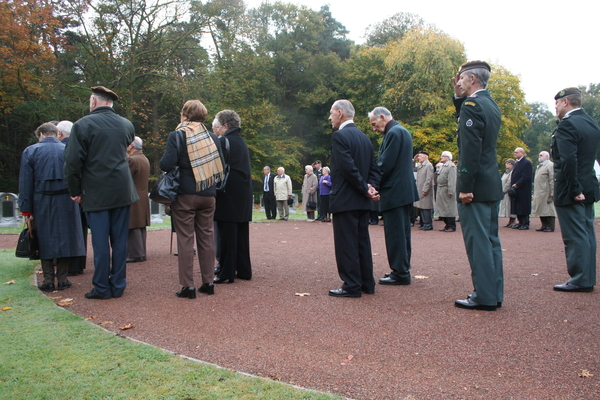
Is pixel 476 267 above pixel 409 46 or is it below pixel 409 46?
below

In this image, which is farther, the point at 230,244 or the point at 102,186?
the point at 230,244

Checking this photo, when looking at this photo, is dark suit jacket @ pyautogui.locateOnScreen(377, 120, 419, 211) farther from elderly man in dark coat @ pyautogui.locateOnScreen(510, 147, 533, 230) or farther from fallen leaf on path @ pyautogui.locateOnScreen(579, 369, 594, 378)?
elderly man in dark coat @ pyautogui.locateOnScreen(510, 147, 533, 230)

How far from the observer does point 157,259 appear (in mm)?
8453

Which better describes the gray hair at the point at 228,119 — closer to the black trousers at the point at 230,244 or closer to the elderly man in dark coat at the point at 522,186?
the black trousers at the point at 230,244

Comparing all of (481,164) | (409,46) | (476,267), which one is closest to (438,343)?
(476,267)

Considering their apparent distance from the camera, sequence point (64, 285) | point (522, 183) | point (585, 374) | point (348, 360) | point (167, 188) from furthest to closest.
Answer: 1. point (522, 183)
2. point (64, 285)
3. point (167, 188)
4. point (348, 360)
5. point (585, 374)

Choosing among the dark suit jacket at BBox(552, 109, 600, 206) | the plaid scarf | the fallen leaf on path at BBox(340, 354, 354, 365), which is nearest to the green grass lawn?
the fallen leaf on path at BBox(340, 354, 354, 365)

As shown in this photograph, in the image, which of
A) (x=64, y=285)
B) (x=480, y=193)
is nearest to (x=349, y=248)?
(x=480, y=193)

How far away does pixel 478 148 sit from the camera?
489 cm

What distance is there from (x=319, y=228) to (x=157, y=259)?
6.94m

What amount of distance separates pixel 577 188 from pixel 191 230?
14.2 feet

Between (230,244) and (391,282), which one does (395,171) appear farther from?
(230,244)

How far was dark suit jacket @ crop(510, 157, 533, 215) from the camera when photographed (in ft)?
45.5

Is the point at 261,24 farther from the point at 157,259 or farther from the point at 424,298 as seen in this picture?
the point at 424,298
